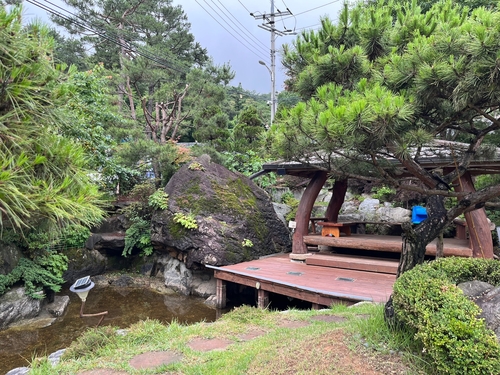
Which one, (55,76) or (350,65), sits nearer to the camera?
(55,76)

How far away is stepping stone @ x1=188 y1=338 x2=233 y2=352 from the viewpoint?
3053 mm

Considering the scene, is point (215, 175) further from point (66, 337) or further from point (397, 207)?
point (397, 207)

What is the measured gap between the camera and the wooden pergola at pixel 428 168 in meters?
4.26

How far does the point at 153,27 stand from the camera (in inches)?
617

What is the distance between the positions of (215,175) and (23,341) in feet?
16.8

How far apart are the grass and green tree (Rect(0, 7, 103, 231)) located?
4.92 ft

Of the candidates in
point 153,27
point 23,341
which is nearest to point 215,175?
point 23,341

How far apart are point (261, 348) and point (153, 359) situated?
972mm

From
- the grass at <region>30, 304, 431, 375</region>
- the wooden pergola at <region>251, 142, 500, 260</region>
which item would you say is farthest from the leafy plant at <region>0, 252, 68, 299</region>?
the wooden pergola at <region>251, 142, 500, 260</region>

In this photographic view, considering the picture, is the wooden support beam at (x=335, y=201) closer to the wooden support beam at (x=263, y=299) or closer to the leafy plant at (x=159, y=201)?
the wooden support beam at (x=263, y=299)

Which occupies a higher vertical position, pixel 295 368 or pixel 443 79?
pixel 443 79

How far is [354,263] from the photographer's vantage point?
6.27 metres

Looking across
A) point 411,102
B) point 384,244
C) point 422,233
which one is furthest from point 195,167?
point 411,102

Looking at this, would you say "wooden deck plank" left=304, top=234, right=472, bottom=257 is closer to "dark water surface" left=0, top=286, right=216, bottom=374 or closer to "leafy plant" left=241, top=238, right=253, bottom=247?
"leafy plant" left=241, top=238, right=253, bottom=247
